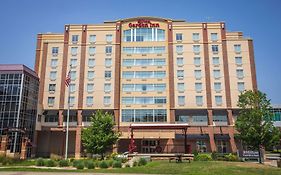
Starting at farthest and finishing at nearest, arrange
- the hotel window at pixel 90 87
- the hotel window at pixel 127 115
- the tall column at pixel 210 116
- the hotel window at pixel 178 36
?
the hotel window at pixel 178 36 → the hotel window at pixel 90 87 → the hotel window at pixel 127 115 → the tall column at pixel 210 116

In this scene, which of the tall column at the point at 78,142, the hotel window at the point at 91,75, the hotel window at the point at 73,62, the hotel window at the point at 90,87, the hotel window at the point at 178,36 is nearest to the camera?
the tall column at the point at 78,142

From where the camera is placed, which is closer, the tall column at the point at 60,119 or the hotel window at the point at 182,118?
the hotel window at the point at 182,118

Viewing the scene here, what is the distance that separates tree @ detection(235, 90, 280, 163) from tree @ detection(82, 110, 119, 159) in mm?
19476

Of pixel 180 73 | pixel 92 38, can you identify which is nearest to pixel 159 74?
pixel 180 73

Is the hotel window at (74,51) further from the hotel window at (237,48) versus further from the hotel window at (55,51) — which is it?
the hotel window at (237,48)

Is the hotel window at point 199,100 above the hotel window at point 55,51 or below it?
below

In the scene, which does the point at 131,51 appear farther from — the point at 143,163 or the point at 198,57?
the point at 143,163

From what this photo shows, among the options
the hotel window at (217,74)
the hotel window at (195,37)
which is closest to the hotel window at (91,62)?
the hotel window at (195,37)

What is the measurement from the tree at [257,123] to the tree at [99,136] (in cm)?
1948

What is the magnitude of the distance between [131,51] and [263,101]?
1266 inches

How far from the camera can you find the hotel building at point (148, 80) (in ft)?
185

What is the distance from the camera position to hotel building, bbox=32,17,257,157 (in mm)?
56531

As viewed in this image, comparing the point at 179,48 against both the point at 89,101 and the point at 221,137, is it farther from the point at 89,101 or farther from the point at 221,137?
the point at 89,101

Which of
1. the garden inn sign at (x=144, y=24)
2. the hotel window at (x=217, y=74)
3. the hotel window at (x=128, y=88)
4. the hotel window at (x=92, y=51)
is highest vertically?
the garden inn sign at (x=144, y=24)
